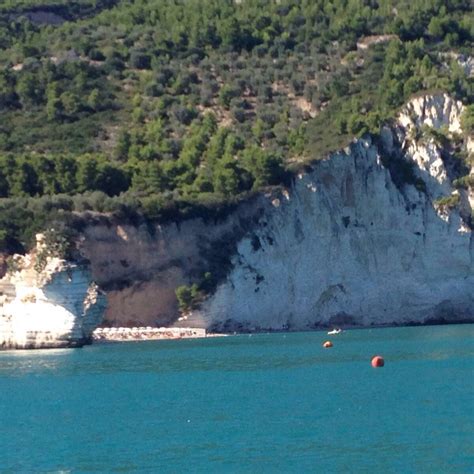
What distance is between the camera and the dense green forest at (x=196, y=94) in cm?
6825

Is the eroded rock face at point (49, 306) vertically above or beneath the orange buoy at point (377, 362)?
above

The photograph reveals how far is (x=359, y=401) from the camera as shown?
35375 mm

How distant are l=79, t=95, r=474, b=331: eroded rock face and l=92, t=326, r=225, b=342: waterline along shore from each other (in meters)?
0.69

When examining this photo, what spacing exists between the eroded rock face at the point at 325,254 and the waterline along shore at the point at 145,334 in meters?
0.69

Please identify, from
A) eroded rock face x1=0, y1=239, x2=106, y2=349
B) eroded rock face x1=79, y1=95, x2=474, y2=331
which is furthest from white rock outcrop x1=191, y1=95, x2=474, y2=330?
eroded rock face x1=0, y1=239, x2=106, y2=349

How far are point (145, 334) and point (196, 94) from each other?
2370 centimetres

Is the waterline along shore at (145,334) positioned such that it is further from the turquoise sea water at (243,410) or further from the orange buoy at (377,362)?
the orange buoy at (377,362)

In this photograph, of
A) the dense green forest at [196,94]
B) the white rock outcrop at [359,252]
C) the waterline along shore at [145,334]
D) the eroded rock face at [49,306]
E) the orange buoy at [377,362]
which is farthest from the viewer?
the dense green forest at [196,94]

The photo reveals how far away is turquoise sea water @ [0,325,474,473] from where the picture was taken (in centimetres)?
2769

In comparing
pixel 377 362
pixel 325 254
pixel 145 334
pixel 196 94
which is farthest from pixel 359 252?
pixel 377 362

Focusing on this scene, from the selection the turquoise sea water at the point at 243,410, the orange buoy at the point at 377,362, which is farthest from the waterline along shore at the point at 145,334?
the orange buoy at the point at 377,362

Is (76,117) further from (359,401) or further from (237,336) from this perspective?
(359,401)

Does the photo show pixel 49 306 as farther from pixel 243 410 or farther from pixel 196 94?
pixel 196 94

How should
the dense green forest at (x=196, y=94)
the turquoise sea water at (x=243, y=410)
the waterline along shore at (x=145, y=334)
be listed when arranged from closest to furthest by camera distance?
the turquoise sea water at (x=243, y=410) < the waterline along shore at (x=145, y=334) < the dense green forest at (x=196, y=94)
